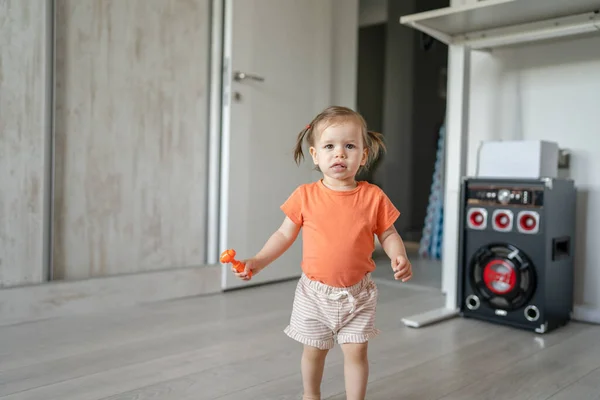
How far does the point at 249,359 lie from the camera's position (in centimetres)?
162

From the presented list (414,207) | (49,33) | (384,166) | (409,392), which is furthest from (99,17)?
(414,207)

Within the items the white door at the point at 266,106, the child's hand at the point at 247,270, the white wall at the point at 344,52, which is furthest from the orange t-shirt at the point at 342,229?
the white wall at the point at 344,52

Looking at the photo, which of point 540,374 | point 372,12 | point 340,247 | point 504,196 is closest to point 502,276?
point 504,196

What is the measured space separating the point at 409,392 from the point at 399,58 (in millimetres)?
4078

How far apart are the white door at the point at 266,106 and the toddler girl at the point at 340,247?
149 cm

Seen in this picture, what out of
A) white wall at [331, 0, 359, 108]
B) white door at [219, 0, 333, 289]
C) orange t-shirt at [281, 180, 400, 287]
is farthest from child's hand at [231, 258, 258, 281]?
white wall at [331, 0, 359, 108]

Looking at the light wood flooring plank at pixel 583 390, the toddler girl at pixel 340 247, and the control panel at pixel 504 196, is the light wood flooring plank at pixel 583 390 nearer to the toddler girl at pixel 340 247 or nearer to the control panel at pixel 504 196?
the toddler girl at pixel 340 247

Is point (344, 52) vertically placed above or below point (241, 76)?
above

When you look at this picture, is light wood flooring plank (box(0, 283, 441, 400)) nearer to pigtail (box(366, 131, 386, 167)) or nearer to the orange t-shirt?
the orange t-shirt

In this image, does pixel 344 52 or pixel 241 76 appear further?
pixel 344 52

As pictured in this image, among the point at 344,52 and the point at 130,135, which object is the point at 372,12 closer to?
the point at 344,52

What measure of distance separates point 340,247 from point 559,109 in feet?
4.95

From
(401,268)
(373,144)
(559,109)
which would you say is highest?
(559,109)

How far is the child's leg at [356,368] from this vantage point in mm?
1189
